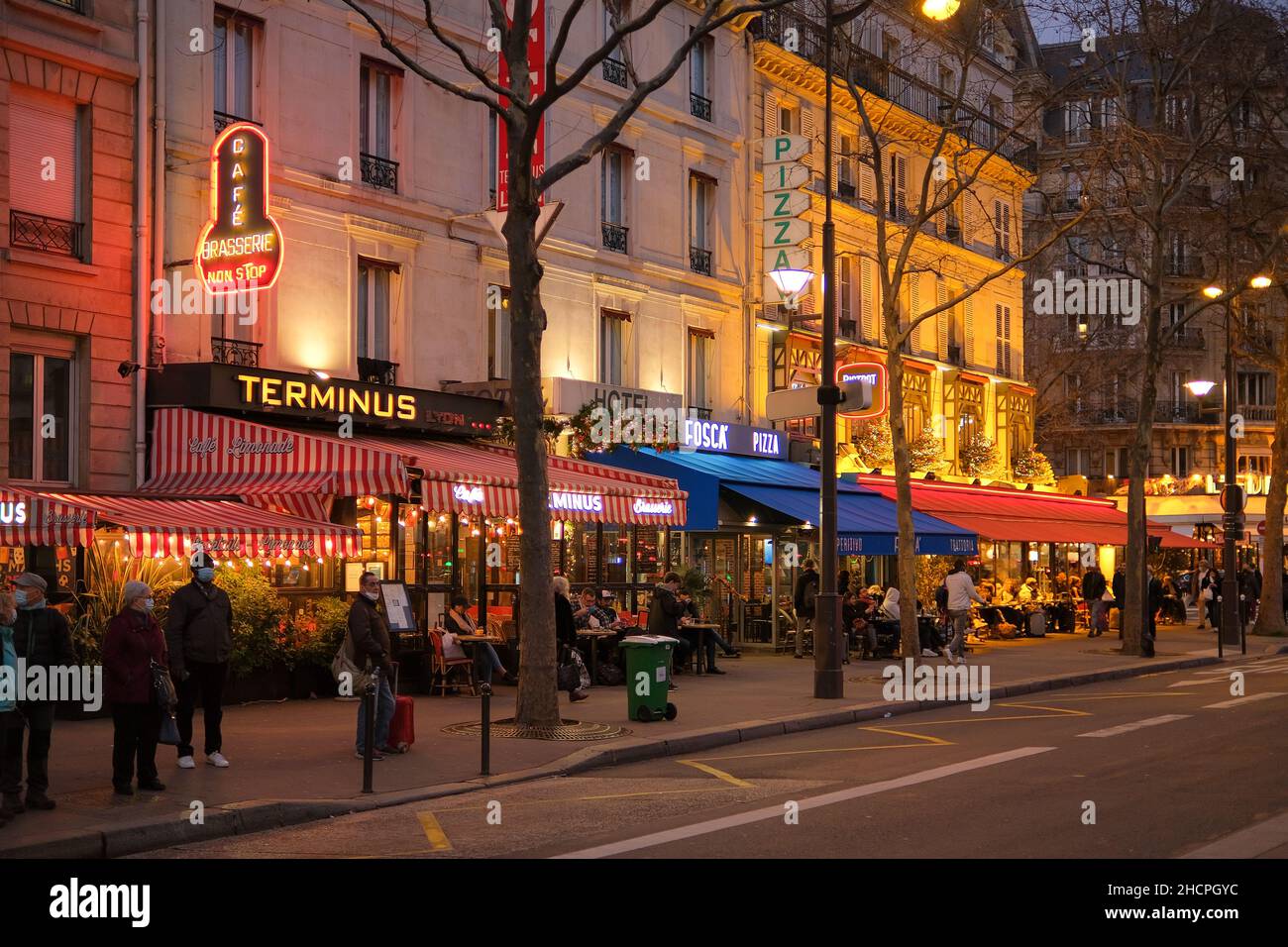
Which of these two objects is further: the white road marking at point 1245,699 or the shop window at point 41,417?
the white road marking at point 1245,699

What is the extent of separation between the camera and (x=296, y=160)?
20.8 m

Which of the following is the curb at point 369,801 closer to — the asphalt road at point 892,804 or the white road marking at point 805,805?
the asphalt road at point 892,804

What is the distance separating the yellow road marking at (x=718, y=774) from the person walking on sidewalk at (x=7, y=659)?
5597 millimetres

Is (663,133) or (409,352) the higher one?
(663,133)

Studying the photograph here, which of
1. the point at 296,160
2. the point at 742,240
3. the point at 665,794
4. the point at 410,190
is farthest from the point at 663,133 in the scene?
the point at 665,794

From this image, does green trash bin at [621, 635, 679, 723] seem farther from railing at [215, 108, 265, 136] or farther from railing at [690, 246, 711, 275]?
railing at [690, 246, 711, 275]

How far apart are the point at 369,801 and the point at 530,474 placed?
4678mm

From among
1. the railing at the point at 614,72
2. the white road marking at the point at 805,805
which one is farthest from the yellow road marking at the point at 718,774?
the railing at the point at 614,72

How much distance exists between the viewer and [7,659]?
10.5 m

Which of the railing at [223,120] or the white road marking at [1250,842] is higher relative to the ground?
the railing at [223,120]

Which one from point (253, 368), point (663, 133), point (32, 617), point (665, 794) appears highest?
point (663, 133)

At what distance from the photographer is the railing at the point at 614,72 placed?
26.8 m

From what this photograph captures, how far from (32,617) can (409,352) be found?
40.1ft
